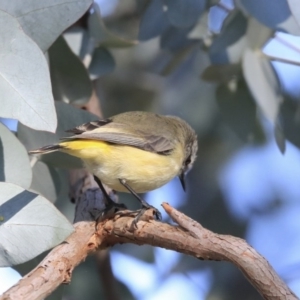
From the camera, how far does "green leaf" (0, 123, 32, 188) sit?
1.92 meters

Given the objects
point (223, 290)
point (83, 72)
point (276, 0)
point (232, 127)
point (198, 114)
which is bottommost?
point (223, 290)

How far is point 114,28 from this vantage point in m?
3.62

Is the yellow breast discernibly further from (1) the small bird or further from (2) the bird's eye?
(2) the bird's eye

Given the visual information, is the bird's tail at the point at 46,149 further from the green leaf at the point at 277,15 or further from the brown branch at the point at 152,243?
the green leaf at the point at 277,15

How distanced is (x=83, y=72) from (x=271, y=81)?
0.70 metres

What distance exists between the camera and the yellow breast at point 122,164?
2291 mm

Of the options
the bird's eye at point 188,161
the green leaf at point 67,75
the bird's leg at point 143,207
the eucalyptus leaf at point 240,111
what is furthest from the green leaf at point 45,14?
the bird's eye at point 188,161

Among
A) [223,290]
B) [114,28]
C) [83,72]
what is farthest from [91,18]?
[223,290]

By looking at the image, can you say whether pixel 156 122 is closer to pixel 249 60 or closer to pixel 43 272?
pixel 249 60

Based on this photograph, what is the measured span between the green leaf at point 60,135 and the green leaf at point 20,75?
0.52 m

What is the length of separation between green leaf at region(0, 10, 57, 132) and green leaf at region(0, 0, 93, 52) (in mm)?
202

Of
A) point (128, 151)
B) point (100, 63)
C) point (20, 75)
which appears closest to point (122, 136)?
point (128, 151)

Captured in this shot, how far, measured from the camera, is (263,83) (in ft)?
8.13

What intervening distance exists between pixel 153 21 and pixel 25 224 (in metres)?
1.19
